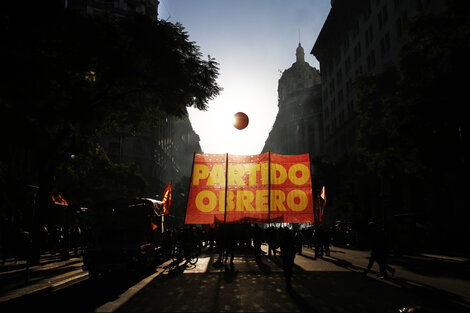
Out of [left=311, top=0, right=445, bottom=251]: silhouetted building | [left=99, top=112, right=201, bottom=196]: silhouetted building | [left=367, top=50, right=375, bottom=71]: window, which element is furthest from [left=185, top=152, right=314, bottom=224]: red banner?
[left=367, top=50, right=375, bottom=71]: window

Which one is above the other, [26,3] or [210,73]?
[210,73]

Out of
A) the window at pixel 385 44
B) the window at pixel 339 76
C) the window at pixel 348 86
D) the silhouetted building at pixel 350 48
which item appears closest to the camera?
the silhouetted building at pixel 350 48

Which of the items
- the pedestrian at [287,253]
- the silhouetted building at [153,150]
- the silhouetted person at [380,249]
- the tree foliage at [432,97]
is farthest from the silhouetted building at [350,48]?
the pedestrian at [287,253]

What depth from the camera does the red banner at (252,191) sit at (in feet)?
52.0

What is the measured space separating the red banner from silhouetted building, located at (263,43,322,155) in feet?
298

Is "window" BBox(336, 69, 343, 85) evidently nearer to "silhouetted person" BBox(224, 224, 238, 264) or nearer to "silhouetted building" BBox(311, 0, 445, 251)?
"silhouetted building" BBox(311, 0, 445, 251)

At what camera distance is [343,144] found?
59156mm

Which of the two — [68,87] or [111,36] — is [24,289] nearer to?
[68,87]

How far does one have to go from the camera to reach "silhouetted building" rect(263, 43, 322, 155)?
11406cm

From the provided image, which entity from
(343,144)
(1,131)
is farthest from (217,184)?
(343,144)

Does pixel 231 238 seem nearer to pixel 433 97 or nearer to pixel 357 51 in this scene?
pixel 433 97

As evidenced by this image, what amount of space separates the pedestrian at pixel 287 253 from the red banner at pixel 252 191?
398 cm

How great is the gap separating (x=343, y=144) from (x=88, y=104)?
47564 millimetres

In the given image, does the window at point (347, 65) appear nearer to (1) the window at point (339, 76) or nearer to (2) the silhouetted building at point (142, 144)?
(1) the window at point (339, 76)
